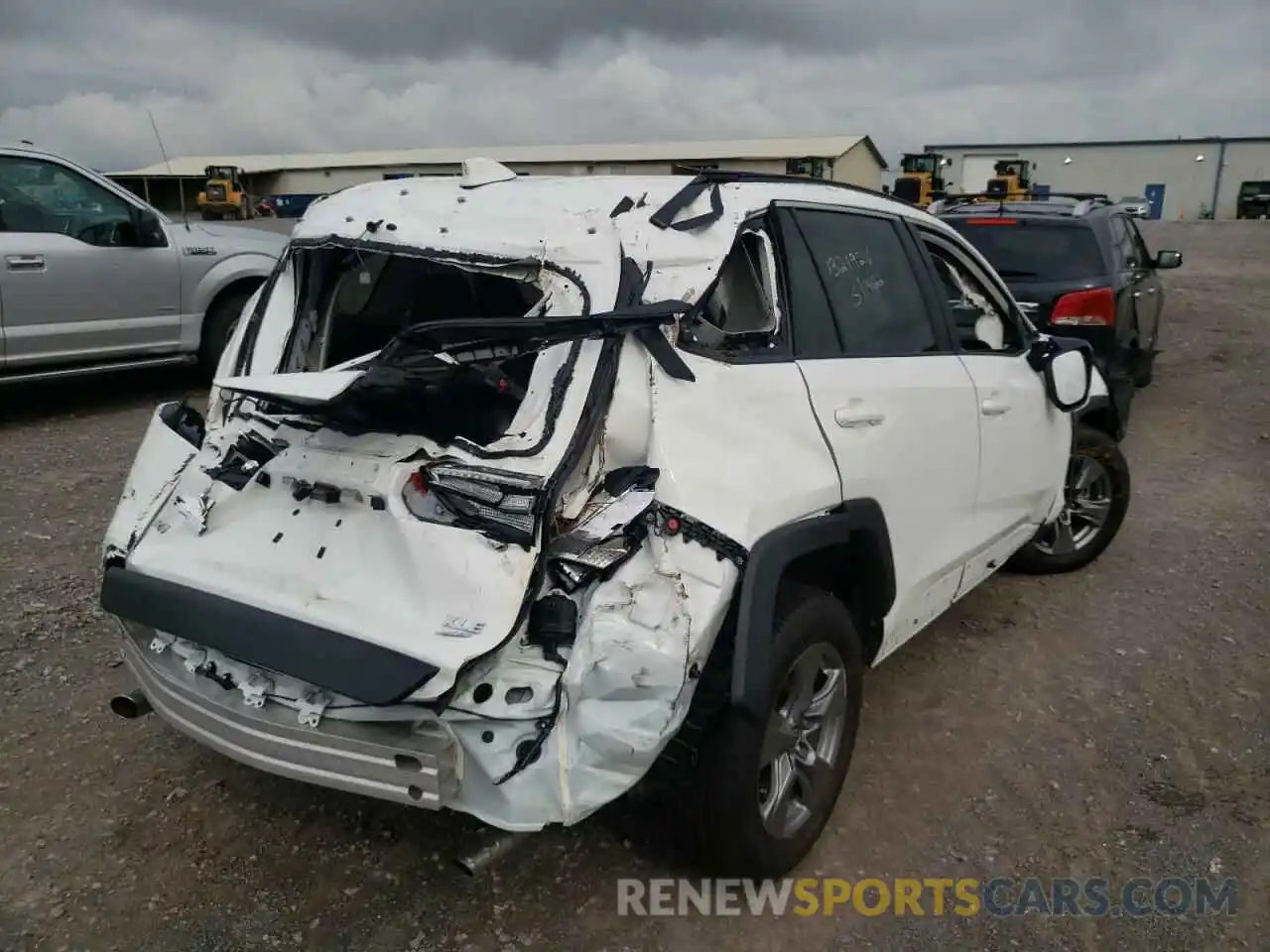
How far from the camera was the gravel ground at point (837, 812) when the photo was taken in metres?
2.66

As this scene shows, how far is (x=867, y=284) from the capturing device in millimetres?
3328

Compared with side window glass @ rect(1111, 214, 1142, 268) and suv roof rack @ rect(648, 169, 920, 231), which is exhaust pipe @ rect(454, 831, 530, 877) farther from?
side window glass @ rect(1111, 214, 1142, 268)

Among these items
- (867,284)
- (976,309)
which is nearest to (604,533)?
(867,284)

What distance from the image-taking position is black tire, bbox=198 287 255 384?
8016 mm

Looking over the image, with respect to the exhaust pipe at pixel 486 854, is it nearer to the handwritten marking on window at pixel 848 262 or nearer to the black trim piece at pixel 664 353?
the black trim piece at pixel 664 353

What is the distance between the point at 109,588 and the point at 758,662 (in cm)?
171

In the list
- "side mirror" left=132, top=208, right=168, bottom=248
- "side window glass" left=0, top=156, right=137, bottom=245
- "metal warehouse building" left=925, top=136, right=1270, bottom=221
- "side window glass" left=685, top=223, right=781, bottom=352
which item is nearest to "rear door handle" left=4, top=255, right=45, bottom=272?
"side window glass" left=0, top=156, right=137, bottom=245

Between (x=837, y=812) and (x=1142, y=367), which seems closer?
(x=837, y=812)

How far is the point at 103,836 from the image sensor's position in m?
2.95

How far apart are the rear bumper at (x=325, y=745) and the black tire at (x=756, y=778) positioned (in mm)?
636

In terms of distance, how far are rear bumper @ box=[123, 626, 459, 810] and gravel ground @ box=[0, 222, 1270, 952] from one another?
0.54m

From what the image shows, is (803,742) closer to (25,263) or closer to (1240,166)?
(25,263)

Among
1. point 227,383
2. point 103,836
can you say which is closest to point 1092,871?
point 227,383

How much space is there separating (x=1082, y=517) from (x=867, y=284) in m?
2.48
